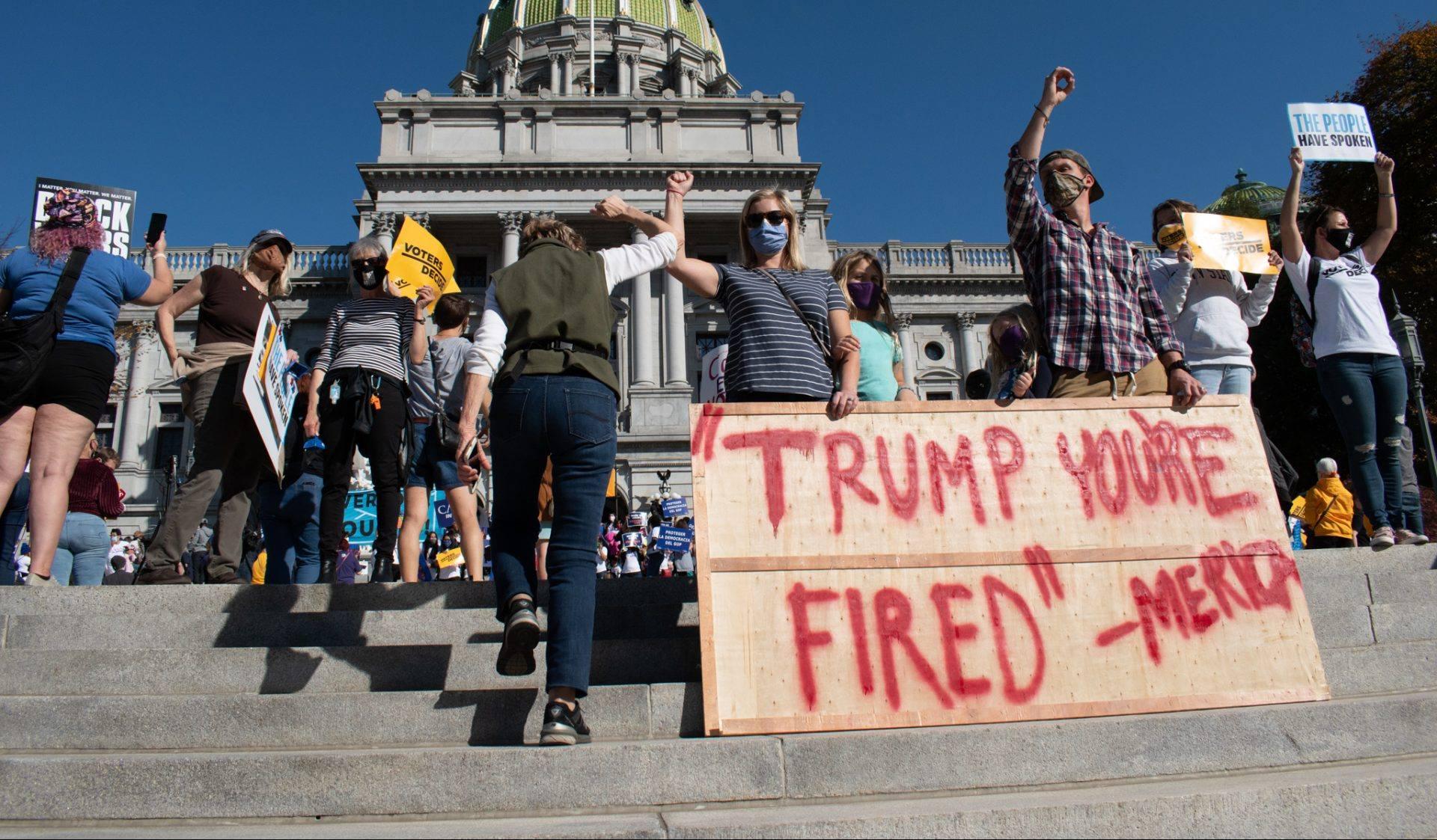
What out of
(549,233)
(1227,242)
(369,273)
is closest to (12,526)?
(369,273)

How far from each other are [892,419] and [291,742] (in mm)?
2445

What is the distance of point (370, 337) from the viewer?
555 centimetres

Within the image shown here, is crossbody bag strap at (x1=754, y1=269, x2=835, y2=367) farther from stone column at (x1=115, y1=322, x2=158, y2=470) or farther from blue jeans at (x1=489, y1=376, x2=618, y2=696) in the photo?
stone column at (x1=115, y1=322, x2=158, y2=470)

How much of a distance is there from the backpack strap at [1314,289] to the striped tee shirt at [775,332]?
3474 mm

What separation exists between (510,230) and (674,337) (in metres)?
7.03

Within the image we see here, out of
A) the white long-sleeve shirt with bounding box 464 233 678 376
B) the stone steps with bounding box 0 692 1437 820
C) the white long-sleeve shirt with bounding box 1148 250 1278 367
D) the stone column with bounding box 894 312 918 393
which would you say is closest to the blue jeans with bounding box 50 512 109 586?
the stone steps with bounding box 0 692 1437 820

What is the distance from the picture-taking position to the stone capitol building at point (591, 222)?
33.6 m

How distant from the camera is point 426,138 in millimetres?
34438

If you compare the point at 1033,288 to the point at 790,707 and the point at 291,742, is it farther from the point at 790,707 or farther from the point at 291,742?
the point at 291,742

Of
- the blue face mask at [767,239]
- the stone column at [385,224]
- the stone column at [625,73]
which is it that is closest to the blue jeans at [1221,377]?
the blue face mask at [767,239]

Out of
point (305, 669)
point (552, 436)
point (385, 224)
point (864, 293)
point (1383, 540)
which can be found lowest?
point (305, 669)

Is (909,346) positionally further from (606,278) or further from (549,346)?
(549,346)

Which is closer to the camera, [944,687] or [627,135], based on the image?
[944,687]

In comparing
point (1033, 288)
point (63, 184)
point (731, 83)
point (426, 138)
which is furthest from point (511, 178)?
point (1033, 288)
